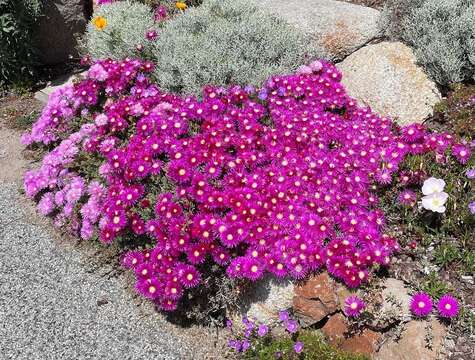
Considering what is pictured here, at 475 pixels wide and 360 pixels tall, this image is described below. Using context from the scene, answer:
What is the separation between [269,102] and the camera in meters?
5.00

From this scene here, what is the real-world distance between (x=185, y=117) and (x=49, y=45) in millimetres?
4041

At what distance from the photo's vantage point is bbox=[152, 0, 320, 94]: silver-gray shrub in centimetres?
543

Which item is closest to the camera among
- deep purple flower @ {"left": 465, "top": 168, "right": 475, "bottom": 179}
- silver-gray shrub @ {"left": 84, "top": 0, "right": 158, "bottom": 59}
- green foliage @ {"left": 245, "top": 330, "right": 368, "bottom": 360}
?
green foliage @ {"left": 245, "top": 330, "right": 368, "bottom": 360}

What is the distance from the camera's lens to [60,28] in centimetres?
755

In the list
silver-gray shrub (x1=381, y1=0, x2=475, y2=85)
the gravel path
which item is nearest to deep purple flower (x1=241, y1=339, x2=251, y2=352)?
the gravel path

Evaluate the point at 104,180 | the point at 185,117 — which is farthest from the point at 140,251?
the point at 185,117

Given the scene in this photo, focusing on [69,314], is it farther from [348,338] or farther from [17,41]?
[17,41]

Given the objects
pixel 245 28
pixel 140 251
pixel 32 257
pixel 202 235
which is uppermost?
pixel 245 28

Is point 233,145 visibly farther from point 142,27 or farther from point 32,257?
point 142,27

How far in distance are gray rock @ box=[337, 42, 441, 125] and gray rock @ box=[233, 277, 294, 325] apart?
2.35m

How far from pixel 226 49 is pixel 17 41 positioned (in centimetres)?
333

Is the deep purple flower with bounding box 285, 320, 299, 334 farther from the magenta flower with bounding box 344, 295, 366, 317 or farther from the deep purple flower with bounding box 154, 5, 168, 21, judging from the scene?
the deep purple flower with bounding box 154, 5, 168, 21

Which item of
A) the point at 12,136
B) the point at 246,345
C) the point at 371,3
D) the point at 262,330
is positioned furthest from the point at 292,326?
the point at 371,3

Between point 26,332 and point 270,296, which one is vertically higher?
point 270,296
